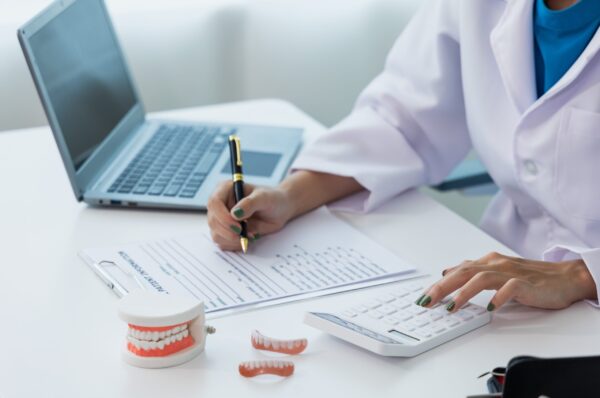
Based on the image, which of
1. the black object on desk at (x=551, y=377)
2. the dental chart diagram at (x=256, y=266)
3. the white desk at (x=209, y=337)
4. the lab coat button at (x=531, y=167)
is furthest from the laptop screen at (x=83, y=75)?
the black object on desk at (x=551, y=377)

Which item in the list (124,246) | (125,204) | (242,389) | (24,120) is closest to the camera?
(242,389)

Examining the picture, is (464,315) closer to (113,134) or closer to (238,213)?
(238,213)

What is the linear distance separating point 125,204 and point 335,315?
46 centimetres

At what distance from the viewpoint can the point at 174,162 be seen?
1.45 meters

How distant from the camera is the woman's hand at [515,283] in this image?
3.31 feet

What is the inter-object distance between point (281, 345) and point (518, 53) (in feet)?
1.86

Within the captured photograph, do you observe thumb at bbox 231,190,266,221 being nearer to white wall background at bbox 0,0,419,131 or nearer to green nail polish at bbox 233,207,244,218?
green nail polish at bbox 233,207,244,218

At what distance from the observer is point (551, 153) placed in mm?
1231

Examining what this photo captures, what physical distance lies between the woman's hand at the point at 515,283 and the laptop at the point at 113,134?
→ 43cm

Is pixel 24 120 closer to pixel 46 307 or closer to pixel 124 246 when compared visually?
pixel 124 246

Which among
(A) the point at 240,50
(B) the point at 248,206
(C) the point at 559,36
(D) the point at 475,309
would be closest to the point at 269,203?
(B) the point at 248,206

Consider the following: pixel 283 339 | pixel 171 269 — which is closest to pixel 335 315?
pixel 283 339

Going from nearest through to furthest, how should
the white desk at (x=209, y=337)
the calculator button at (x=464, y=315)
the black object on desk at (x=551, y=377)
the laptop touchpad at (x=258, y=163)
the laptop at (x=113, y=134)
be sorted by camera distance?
the black object on desk at (x=551, y=377), the white desk at (x=209, y=337), the calculator button at (x=464, y=315), the laptop at (x=113, y=134), the laptop touchpad at (x=258, y=163)

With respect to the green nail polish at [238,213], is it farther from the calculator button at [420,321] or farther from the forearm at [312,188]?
the calculator button at [420,321]
